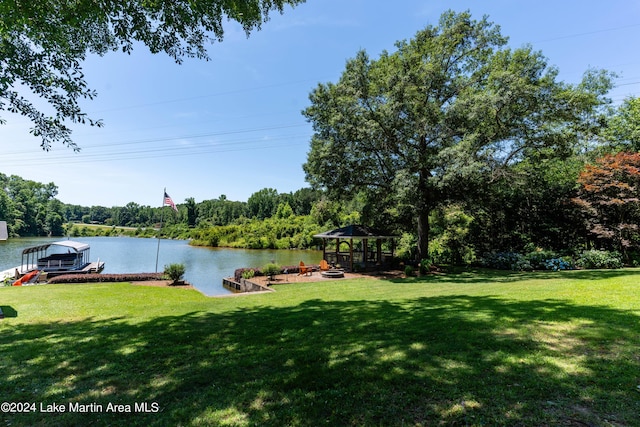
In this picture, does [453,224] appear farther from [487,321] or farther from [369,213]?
[487,321]

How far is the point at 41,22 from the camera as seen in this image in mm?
4473

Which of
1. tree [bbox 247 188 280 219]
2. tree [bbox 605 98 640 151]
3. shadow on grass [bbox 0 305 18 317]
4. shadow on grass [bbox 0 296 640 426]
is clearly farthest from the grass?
tree [bbox 247 188 280 219]

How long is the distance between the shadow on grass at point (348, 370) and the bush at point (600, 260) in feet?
35.9

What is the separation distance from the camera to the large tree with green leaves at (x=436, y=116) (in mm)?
13305

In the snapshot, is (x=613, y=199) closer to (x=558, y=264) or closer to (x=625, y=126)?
(x=558, y=264)

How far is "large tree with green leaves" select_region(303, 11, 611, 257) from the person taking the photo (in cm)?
1330

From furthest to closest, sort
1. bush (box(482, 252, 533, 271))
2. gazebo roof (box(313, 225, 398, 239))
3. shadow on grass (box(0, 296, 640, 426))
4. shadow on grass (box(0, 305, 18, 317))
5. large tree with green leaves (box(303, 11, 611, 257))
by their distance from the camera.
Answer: gazebo roof (box(313, 225, 398, 239)), bush (box(482, 252, 533, 271)), large tree with green leaves (box(303, 11, 611, 257)), shadow on grass (box(0, 305, 18, 317)), shadow on grass (box(0, 296, 640, 426))

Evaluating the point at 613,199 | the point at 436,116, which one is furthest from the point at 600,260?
the point at 436,116

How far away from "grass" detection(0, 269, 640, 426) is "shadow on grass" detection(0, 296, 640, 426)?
16mm

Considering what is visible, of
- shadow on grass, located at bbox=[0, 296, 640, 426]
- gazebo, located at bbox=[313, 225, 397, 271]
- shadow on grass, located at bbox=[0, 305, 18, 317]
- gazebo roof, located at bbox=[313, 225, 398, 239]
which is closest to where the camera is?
shadow on grass, located at bbox=[0, 296, 640, 426]

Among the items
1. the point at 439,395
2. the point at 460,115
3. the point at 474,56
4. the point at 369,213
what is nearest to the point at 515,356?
the point at 439,395

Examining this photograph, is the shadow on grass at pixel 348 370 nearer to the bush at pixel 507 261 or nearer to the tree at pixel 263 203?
the bush at pixel 507 261

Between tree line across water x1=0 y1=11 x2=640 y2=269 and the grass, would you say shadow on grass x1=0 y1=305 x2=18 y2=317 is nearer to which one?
the grass

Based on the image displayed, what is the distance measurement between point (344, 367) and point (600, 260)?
50.6ft
